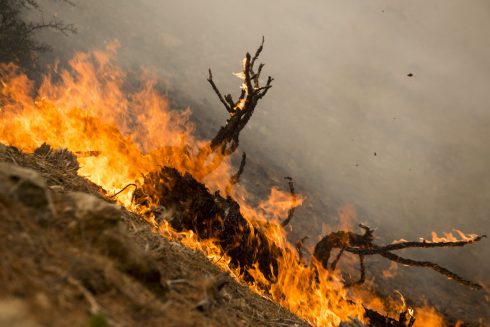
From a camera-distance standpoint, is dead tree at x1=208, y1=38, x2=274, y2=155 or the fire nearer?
the fire

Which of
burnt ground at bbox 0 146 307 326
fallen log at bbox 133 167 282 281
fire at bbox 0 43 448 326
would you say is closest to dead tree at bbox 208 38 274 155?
fire at bbox 0 43 448 326

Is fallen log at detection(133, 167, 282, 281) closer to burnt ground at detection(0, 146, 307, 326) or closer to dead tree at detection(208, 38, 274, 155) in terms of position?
dead tree at detection(208, 38, 274, 155)

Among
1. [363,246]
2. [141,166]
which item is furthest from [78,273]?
[363,246]

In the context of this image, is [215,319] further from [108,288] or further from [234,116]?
[234,116]

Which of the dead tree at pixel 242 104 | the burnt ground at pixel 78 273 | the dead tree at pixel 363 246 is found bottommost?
the burnt ground at pixel 78 273

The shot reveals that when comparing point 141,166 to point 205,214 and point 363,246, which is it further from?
point 363,246

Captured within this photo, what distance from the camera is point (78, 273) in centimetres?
157

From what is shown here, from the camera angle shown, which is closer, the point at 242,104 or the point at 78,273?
the point at 78,273

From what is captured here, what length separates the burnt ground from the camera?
126 centimetres

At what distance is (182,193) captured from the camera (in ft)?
21.5

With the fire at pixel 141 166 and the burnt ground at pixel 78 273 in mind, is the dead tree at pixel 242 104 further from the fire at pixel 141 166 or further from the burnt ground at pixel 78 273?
the burnt ground at pixel 78 273

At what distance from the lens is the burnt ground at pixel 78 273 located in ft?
4.14

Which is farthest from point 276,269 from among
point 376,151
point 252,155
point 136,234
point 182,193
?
point 376,151

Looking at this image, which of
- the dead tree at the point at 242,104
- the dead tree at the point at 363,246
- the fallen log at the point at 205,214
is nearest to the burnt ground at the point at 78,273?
the fallen log at the point at 205,214
